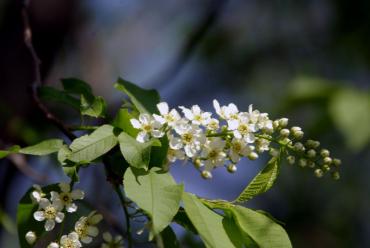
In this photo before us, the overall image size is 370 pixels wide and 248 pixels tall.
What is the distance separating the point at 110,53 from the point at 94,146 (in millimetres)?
5498

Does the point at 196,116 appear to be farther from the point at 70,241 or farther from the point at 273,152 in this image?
the point at 70,241

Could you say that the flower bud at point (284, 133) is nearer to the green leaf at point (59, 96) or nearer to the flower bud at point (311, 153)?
the flower bud at point (311, 153)

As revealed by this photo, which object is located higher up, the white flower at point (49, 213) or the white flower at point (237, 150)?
the white flower at point (237, 150)

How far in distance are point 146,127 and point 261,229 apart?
41 centimetres

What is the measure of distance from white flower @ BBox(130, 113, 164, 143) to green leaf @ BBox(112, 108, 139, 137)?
0.02 meters

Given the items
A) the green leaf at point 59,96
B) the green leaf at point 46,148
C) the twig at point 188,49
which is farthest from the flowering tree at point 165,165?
the twig at point 188,49

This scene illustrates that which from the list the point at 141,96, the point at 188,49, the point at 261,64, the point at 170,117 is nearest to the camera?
the point at 170,117

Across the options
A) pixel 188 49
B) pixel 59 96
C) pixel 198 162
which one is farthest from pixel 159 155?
pixel 188 49

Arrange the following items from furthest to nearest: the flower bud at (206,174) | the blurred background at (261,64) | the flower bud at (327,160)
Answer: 1. the blurred background at (261,64)
2. the flower bud at (206,174)
3. the flower bud at (327,160)

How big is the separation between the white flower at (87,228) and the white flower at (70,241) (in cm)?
6

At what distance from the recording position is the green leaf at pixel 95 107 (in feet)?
5.77

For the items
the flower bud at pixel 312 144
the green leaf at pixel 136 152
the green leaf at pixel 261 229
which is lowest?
the green leaf at pixel 261 229

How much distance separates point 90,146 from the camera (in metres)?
1.56

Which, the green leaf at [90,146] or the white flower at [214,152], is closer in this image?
the green leaf at [90,146]
